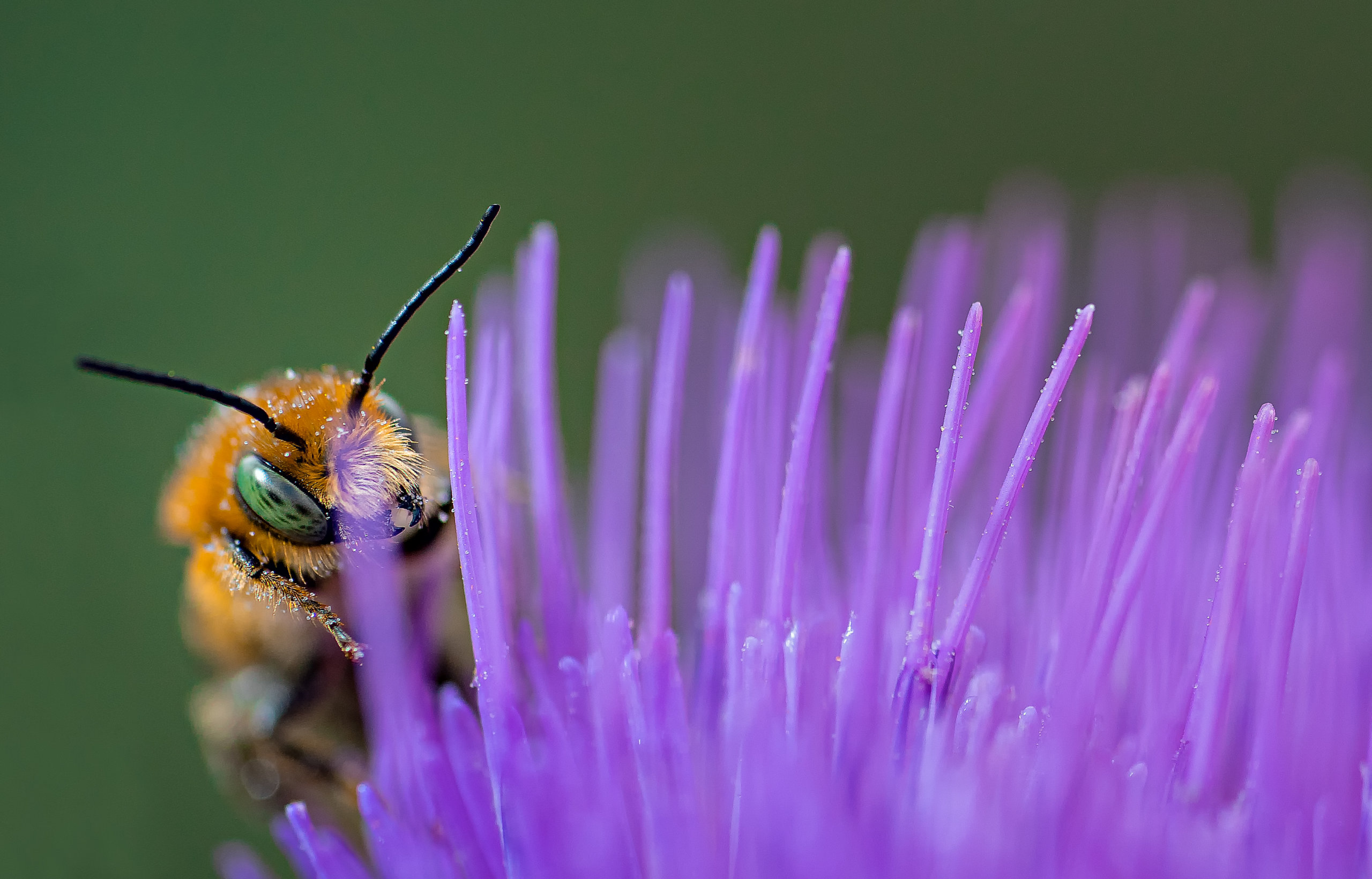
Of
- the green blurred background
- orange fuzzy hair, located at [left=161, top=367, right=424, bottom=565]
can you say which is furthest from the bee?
the green blurred background

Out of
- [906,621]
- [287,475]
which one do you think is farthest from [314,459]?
[906,621]

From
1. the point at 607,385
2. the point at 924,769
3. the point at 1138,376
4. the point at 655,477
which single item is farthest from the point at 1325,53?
the point at 924,769

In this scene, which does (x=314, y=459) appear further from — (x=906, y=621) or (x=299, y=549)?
(x=906, y=621)

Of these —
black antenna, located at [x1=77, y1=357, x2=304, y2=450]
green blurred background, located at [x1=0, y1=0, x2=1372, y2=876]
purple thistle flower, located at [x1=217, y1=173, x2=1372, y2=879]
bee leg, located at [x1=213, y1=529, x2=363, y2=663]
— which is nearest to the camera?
purple thistle flower, located at [x1=217, y1=173, x2=1372, y2=879]

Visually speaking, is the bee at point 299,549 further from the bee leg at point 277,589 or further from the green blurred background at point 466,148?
the green blurred background at point 466,148

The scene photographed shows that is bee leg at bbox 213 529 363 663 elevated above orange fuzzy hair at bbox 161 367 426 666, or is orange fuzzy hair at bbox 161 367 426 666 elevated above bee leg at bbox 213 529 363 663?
orange fuzzy hair at bbox 161 367 426 666

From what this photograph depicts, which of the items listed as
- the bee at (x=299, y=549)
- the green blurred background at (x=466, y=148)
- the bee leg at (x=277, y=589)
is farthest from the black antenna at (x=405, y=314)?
the green blurred background at (x=466, y=148)

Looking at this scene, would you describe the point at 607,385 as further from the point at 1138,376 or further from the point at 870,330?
the point at 870,330

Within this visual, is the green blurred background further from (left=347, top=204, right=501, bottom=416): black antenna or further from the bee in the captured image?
(left=347, top=204, right=501, bottom=416): black antenna
